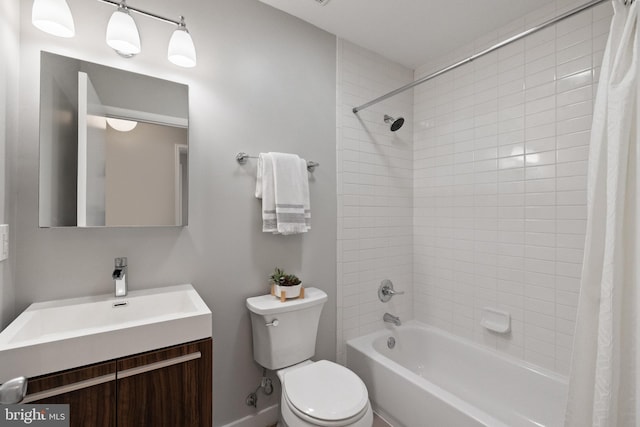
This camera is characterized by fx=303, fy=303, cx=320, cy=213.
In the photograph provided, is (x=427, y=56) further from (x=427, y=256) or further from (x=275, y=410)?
(x=275, y=410)

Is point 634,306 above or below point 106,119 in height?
below

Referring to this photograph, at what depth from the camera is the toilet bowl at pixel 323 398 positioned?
125cm

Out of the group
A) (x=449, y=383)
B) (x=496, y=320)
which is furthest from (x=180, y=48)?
(x=449, y=383)

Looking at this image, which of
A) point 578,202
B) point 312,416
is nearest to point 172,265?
point 312,416

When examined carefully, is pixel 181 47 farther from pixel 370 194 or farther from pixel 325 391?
pixel 325 391

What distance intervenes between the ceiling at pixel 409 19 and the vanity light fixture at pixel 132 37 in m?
0.64

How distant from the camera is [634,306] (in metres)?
0.97

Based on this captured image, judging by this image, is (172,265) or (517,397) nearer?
(172,265)

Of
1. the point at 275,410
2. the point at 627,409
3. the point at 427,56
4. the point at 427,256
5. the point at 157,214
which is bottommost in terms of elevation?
the point at 275,410

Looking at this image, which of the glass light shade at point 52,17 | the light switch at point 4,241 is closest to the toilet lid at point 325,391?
the light switch at point 4,241

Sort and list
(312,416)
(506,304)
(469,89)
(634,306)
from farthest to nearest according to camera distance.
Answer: (469,89)
(506,304)
(312,416)
(634,306)

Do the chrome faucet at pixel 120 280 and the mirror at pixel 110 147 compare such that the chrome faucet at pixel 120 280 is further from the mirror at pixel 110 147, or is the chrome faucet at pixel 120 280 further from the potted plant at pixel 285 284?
the potted plant at pixel 285 284

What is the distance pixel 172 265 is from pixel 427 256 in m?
1.84

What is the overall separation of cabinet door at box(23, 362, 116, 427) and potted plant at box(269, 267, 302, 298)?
818 mm
